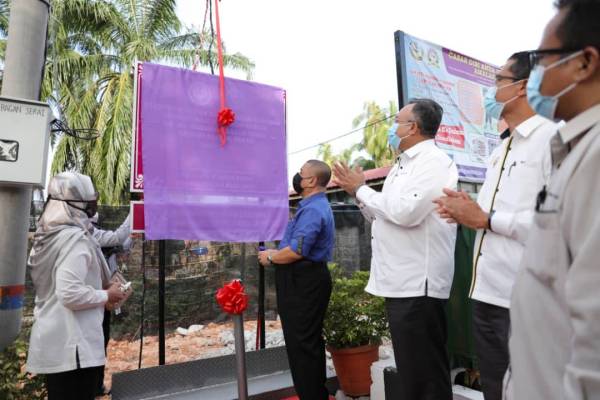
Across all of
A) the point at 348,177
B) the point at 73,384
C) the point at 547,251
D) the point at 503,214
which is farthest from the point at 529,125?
the point at 73,384

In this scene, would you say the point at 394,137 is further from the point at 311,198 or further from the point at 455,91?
the point at 455,91

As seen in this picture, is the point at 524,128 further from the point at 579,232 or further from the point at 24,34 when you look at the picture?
the point at 24,34

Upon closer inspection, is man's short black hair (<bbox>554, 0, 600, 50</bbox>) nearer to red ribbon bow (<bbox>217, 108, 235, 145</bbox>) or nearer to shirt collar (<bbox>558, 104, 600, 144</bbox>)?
shirt collar (<bbox>558, 104, 600, 144</bbox>)

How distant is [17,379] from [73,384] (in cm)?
57

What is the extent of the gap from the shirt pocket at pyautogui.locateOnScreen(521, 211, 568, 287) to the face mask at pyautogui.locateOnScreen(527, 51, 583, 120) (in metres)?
0.26

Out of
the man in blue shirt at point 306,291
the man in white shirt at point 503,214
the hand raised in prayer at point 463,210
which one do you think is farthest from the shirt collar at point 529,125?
the man in blue shirt at point 306,291

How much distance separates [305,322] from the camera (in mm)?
2889

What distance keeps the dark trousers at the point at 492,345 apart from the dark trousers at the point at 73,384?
186cm

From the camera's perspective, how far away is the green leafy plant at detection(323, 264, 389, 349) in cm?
341

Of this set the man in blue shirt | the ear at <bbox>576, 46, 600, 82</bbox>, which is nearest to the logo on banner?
the man in blue shirt

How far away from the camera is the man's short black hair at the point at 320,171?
10.2ft

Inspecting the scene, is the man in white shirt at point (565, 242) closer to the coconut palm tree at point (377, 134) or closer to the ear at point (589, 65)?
the ear at point (589, 65)

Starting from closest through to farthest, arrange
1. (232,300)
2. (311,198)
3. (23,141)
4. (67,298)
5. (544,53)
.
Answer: (544,53) → (67,298) → (232,300) → (23,141) → (311,198)

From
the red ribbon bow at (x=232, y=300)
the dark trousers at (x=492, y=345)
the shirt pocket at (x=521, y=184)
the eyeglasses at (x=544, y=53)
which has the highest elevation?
the eyeglasses at (x=544, y=53)
